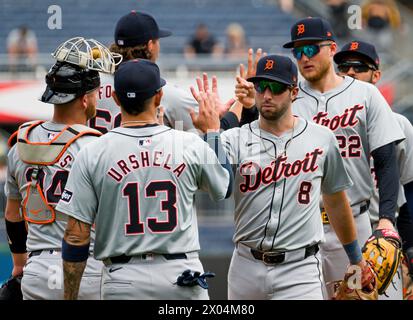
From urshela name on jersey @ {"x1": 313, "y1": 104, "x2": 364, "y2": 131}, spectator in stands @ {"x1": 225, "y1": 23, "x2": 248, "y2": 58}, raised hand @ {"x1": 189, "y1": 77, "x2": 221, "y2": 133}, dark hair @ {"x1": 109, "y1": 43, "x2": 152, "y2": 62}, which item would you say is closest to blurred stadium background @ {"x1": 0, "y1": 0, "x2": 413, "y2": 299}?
spectator in stands @ {"x1": 225, "y1": 23, "x2": 248, "y2": 58}

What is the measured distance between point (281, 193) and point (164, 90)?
105 centimetres

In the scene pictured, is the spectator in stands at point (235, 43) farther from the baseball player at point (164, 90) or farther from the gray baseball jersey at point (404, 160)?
the baseball player at point (164, 90)

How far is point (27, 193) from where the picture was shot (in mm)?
5332

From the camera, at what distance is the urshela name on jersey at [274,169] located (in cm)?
564

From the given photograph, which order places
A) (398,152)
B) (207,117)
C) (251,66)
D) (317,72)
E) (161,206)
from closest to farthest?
(161,206) < (207,117) < (251,66) < (317,72) < (398,152)

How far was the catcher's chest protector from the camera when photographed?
5266 mm

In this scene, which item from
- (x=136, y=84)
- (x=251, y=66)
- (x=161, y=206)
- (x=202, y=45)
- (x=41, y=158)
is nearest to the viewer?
(x=161, y=206)

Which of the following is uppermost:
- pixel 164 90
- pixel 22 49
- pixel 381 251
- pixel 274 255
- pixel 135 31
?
pixel 135 31

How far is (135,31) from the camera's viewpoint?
6.11 m

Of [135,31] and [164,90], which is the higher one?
[135,31]

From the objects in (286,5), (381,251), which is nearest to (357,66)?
(381,251)

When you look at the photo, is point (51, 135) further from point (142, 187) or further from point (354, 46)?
point (354, 46)

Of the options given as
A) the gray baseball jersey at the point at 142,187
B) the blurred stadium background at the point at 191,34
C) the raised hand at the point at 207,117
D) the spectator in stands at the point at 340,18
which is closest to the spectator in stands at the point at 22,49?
the blurred stadium background at the point at 191,34
